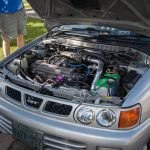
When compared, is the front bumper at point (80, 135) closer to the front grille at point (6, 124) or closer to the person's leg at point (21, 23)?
the front grille at point (6, 124)

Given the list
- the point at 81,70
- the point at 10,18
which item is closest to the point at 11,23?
the point at 10,18

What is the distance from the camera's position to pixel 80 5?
4.05 metres

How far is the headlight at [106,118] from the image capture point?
290 centimetres

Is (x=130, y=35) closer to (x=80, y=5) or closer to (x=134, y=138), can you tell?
(x=80, y=5)

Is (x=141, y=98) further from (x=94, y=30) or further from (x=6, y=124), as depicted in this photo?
(x=94, y=30)

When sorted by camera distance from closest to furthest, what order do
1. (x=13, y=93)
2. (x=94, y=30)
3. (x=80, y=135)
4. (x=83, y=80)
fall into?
(x=80, y=135), (x=13, y=93), (x=83, y=80), (x=94, y=30)

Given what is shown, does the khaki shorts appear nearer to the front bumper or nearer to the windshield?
the windshield

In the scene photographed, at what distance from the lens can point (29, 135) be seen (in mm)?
3125

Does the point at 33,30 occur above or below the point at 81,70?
below

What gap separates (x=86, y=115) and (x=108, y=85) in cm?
45

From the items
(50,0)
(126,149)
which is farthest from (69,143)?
(50,0)

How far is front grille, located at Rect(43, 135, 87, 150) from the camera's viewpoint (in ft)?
9.60

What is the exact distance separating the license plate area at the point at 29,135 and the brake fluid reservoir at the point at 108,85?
0.68m

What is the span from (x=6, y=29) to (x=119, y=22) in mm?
2677
